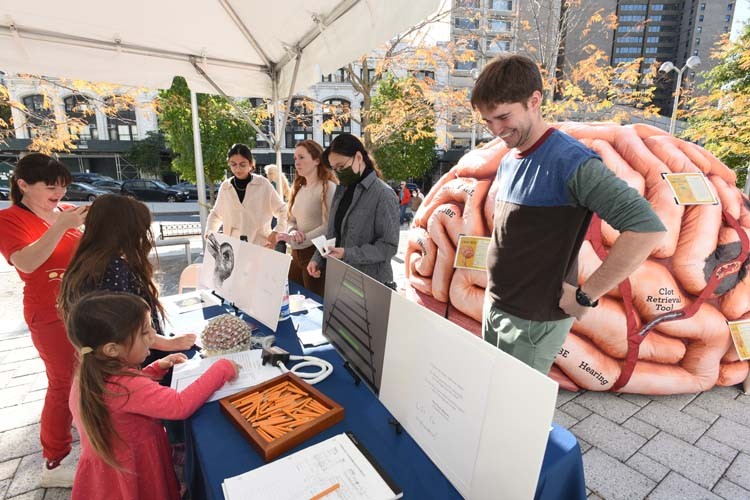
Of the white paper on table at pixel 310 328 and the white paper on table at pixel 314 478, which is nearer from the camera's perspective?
the white paper on table at pixel 314 478

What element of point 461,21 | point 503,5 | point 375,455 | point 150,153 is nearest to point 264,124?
point 150,153

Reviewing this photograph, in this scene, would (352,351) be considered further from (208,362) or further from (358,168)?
(358,168)

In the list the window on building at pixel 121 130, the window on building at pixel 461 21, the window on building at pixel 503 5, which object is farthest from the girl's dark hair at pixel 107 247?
the window on building at pixel 503 5

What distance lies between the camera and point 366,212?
8.38ft

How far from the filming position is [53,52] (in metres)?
3.09

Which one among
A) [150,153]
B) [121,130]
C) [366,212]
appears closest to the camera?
[366,212]

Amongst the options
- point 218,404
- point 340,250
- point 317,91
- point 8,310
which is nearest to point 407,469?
point 218,404

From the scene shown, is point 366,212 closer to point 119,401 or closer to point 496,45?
point 119,401

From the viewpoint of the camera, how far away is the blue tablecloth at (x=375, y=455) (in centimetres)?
108

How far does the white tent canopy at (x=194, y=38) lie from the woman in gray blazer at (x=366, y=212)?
26.1 inches

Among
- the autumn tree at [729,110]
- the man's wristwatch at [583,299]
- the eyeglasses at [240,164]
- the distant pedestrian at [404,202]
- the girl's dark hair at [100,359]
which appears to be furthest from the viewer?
the distant pedestrian at [404,202]

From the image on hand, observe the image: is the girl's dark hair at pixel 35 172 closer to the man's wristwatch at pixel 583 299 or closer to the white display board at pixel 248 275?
the white display board at pixel 248 275

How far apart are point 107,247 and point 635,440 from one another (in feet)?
10.2

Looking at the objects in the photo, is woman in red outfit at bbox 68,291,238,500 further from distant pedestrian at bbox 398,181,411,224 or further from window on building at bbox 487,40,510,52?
distant pedestrian at bbox 398,181,411,224
